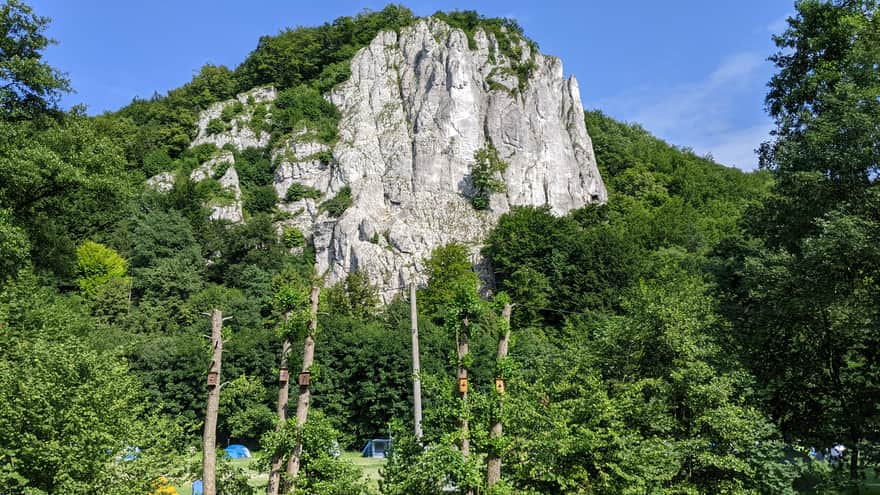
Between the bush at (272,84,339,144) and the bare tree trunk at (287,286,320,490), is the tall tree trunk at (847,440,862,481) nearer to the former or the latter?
the bare tree trunk at (287,286,320,490)

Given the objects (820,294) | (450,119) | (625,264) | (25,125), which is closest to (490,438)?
(820,294)

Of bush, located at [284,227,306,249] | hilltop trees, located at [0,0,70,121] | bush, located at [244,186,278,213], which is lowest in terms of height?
hilltop trees, located at [0,0,70,121]

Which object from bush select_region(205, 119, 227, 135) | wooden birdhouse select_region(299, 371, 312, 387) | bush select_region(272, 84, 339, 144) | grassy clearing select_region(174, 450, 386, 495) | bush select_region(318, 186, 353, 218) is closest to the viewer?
wooden birdhouse select_region(299, 371, 312, 387)

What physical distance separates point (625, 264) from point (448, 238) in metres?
17.8

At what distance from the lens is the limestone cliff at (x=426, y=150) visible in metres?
67.6

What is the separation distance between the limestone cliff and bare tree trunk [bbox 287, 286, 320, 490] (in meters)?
49.5

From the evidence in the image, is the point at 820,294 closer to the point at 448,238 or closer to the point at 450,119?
the point at 448,238

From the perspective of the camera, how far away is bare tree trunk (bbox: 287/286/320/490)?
12859mm

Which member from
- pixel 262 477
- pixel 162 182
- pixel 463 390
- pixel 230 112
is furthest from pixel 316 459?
pixel 230 112

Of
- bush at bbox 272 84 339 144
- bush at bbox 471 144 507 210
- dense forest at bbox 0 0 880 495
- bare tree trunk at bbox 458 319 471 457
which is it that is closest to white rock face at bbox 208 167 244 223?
bush at bbox 272 84 339 144

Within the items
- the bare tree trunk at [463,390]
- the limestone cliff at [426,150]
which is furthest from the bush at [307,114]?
the bare tree trunk at [463,390]

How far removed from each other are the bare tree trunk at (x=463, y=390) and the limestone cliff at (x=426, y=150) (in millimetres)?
50232

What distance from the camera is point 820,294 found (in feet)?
52.5

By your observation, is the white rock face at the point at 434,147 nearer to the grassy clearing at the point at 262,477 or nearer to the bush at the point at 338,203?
the bush at the point at 338,203
